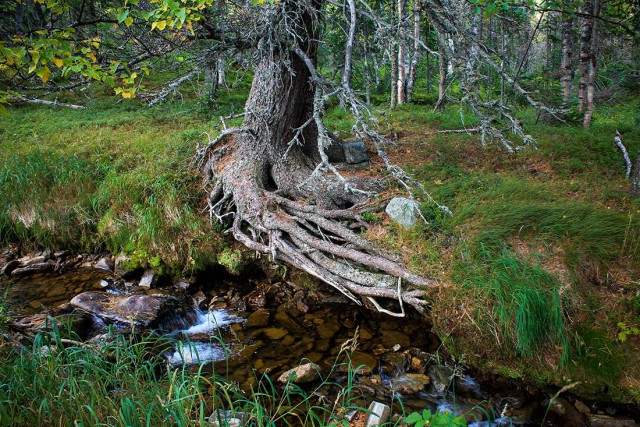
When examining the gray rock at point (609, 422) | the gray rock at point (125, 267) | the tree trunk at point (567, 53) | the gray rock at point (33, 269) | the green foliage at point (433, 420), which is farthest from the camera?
the tree trunk at point (567, 53)

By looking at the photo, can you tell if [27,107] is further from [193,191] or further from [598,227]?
[598,227]

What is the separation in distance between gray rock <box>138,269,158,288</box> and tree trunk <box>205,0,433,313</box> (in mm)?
1424

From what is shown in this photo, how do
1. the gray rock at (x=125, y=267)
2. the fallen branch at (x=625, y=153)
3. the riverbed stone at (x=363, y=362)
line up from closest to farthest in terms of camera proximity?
the riverbed stone at (x=363, y=362), the fallen branch at (x=625, y=153), the gray rock at (x=125, y=267)

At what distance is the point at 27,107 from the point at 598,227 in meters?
18.1

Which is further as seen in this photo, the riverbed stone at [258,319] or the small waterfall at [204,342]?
the riverbed stone at [258,319]

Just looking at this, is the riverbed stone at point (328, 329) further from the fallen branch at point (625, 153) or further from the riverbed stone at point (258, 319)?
the fallen branch at point (625, 153)

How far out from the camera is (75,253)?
748cm

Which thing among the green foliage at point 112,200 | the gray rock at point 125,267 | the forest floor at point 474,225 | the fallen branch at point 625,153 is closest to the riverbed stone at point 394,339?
the forest floor at point 474,225

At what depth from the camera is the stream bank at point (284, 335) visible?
13.4ft

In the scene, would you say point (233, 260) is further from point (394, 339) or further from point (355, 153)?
point (355, 153)

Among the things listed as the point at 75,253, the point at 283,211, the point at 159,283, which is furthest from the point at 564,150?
the point at 75,253

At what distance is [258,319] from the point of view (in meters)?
5.69

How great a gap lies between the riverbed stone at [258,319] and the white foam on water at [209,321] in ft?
0.47

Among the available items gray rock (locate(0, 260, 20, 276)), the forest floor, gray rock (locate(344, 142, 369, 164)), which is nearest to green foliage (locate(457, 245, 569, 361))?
the forest floor
